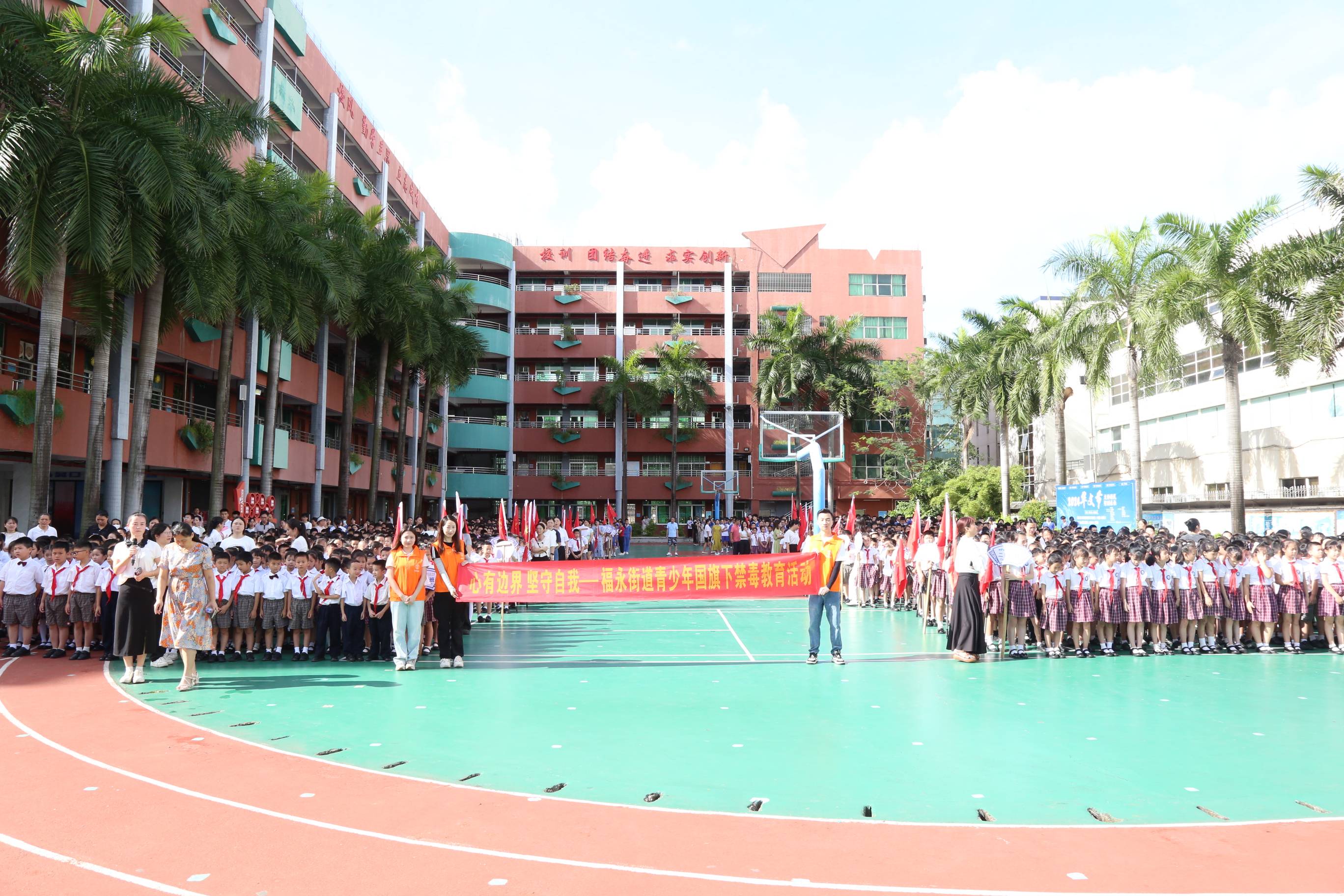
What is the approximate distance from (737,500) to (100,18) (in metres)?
40.2

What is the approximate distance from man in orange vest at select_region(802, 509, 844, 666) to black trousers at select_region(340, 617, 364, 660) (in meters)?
5.63

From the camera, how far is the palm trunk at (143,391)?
60.6 ft

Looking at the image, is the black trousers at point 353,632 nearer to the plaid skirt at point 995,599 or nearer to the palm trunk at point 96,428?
the plaid skirt at point 995,599

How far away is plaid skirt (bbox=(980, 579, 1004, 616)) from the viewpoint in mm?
11453

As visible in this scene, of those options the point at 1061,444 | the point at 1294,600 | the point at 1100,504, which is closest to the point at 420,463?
the point at 1061,444

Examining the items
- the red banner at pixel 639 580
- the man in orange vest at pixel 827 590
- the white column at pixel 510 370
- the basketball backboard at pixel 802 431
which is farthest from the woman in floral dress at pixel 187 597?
the white column at pixel 510 370

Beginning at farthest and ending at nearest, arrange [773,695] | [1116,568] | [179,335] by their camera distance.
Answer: [179,335]
[1116,568]
[773,695]

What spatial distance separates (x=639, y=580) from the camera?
11.3 meters

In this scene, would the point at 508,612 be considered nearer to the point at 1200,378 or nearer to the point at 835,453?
the point at 835,453

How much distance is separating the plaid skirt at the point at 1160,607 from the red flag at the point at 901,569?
5261mm

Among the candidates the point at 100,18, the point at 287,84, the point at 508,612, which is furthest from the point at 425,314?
the point at 508,612

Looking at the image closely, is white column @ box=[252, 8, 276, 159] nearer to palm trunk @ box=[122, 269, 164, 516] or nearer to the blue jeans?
palm trunk @ box=[122, 269, 164, 516]

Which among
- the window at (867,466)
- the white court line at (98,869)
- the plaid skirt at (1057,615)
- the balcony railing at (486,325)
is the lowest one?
the white court line at (98,869)

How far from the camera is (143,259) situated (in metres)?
16.5
